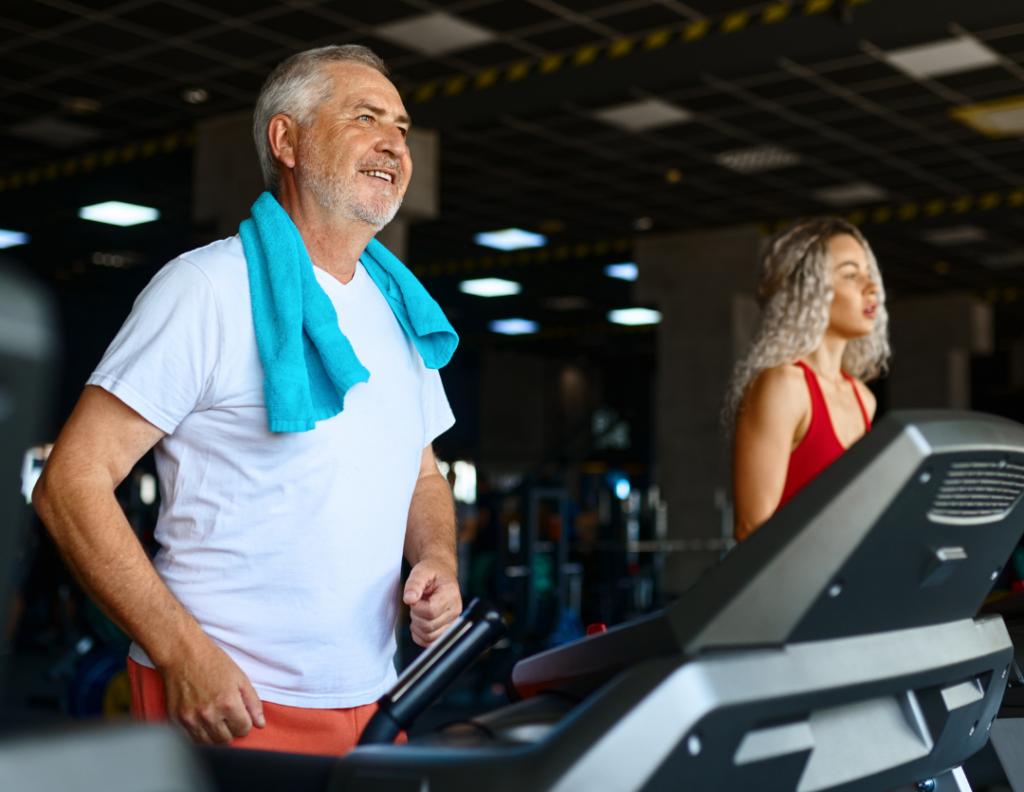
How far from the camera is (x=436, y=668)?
2.48 feet

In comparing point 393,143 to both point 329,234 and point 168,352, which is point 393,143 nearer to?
point 329,234

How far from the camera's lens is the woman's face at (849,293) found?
2.02 meters

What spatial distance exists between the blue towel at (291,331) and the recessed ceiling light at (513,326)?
1491 centimetres

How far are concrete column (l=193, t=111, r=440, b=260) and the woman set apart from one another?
17.4ft

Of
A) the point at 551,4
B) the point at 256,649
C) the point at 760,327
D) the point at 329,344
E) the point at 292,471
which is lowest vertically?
the point at 256,649

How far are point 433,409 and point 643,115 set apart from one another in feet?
20.5

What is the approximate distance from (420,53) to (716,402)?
4940mm

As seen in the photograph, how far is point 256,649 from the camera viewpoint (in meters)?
1.19

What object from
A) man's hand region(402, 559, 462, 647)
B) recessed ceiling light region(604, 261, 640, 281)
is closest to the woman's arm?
man's hand region(402, 559, 462, 647)

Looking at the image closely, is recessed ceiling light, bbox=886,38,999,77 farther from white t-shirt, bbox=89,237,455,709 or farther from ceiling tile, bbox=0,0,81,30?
white t-shirt, bbox=89,237,455,709

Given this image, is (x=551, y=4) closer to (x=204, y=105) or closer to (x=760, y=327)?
(x=204, y=105)

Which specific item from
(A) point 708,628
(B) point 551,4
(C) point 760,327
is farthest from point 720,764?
(B) point 551,4

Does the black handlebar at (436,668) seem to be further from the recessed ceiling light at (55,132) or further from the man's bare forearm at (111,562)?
the recessed ceiling light at (55,132)

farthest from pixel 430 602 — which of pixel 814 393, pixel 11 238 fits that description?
pixel 11 238
